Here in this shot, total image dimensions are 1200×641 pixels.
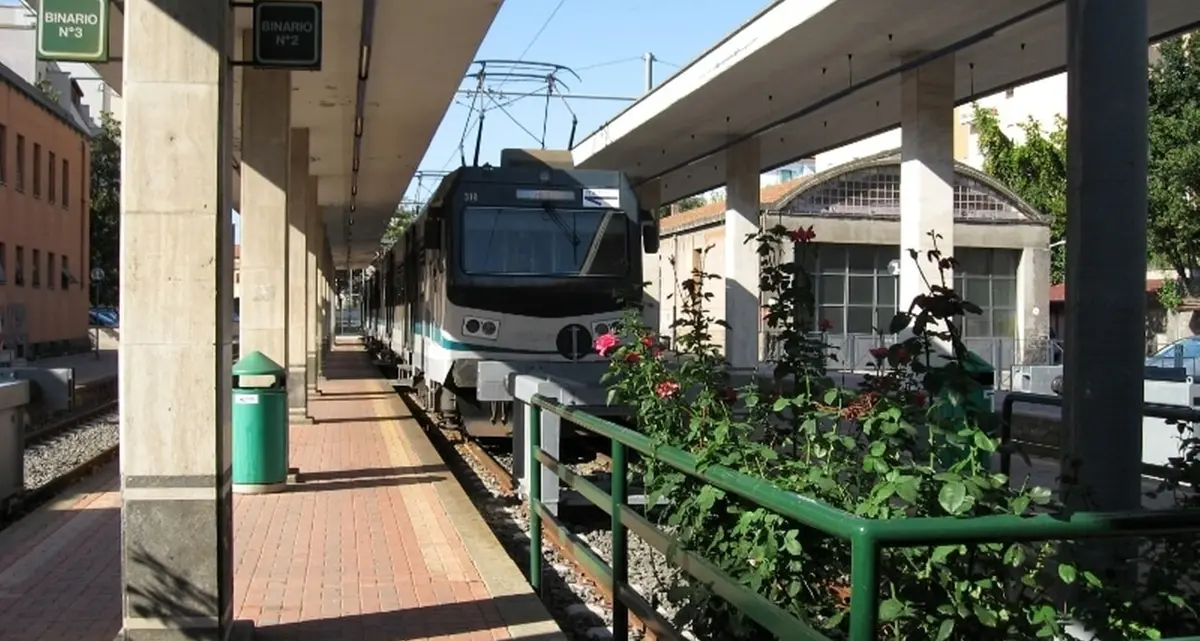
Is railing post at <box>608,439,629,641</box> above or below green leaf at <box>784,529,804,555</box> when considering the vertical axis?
below

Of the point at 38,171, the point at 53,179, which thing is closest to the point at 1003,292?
the point at 38,171

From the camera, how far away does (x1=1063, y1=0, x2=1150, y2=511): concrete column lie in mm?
6203

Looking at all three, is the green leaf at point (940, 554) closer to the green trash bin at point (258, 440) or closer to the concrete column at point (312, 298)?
the green trash bin at point (258, 440)

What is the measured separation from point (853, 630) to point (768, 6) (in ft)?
59.1

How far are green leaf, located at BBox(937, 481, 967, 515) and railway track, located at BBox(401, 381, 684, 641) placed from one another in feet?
5.35

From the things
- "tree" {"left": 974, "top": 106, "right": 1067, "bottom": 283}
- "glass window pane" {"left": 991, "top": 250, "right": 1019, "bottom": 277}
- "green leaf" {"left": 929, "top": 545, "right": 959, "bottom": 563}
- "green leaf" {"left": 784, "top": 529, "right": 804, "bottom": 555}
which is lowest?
"green leaf" {"left": 784, "top": 529, "right": 804, "bottom": 555}

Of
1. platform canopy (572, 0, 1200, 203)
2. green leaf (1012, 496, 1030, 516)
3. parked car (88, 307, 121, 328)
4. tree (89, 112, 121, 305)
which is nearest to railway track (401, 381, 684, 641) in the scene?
green leaf (1012, 496, 1030, 516)

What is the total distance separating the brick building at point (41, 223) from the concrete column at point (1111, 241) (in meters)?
27.0

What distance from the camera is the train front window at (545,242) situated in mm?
14594

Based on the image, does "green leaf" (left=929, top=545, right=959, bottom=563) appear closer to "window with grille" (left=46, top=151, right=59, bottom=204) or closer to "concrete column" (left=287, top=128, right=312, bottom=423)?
"concrete column" (left=287, top=128, right=312, bottom=423)

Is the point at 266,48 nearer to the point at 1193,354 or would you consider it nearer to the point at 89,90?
the point at 1193,354

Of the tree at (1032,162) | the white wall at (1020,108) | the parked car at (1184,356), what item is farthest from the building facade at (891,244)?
the white wall at (1020,108)

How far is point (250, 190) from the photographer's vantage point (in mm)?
15859

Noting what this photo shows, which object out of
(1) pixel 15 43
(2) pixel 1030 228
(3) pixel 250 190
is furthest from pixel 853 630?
(1) pixel 15 43
